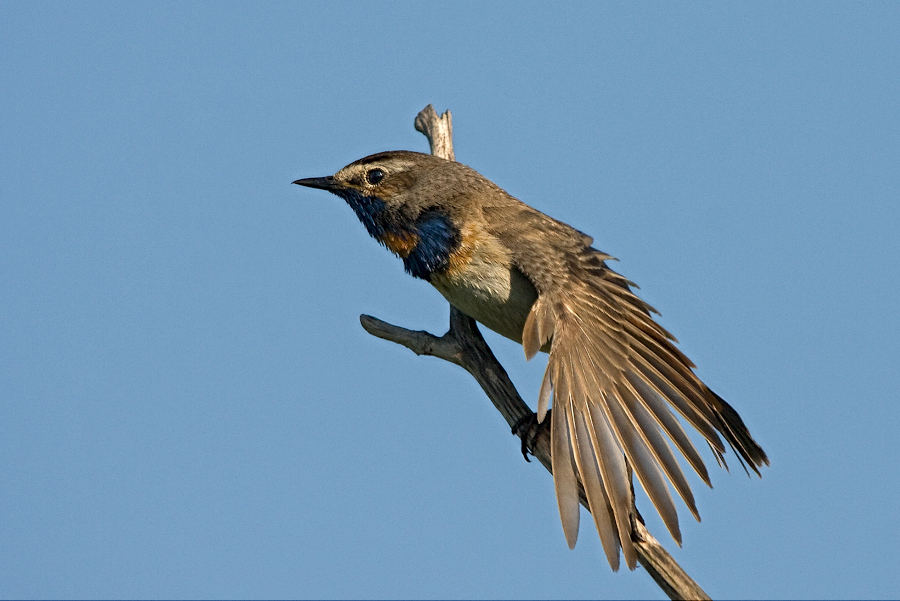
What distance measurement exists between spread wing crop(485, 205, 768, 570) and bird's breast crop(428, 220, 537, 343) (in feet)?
0.51

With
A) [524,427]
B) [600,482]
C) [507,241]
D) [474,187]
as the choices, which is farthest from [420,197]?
[600,482]

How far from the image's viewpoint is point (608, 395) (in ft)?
23.5

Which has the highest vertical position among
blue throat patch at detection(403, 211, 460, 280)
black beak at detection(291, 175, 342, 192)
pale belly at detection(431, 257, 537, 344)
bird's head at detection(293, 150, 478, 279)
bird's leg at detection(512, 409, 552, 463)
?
black beak at detection(291, 175, 342, 192)

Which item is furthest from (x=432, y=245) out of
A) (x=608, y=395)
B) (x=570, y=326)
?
(x=608, y=395)

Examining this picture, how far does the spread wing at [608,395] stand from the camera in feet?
21.8

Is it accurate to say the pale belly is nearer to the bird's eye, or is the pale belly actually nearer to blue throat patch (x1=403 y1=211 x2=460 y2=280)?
blue throat patch (x1=403 y1=211 x2=460 y2=280)

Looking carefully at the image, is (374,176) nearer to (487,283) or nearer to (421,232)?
(421,232)

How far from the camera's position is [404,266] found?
8.59 m

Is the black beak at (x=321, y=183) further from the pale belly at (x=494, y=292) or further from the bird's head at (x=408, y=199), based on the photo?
the pale belly at (x=494, y=292)

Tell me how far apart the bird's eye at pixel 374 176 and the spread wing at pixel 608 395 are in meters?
1.42

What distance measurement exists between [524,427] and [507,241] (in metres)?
1.48

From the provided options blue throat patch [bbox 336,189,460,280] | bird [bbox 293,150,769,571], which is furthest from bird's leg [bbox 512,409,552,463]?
blue throat patch [bbox 336,189,460,280]

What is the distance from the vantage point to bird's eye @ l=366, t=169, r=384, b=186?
8.88 meters

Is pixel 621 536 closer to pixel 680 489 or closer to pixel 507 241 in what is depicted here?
pixel 680 489
